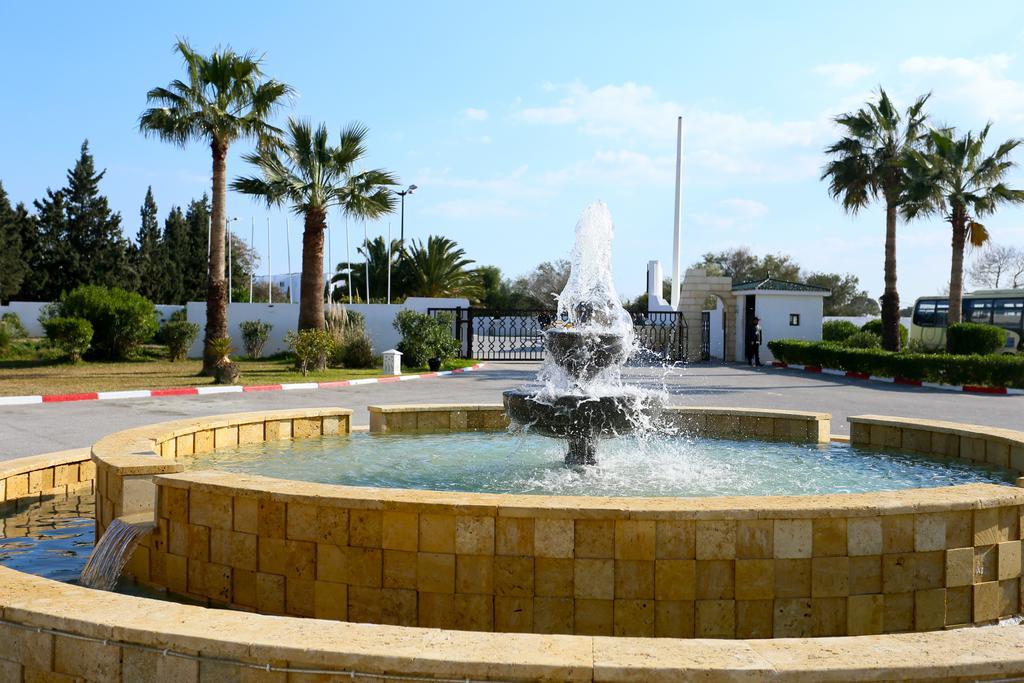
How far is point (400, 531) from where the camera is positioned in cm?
427

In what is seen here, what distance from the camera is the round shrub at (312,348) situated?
2356cm

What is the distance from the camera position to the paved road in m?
12.0

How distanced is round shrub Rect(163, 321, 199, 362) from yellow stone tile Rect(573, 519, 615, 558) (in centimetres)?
2791

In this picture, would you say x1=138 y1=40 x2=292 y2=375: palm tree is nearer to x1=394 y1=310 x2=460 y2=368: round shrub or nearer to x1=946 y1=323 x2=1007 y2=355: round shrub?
x1=394 y1=310 x2=460 y2=368: round shrub

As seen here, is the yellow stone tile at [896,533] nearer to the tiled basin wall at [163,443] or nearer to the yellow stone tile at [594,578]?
the yellow stone tile at [594,578]

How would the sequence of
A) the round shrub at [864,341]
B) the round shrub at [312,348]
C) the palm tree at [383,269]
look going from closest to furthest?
the round shrub at [312,348] < the round shrub at [864,341] < the palm tree at [383,269]

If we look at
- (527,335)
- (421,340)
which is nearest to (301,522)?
(421,340)

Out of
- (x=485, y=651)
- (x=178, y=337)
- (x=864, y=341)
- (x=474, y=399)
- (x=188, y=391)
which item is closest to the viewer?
(x=485, y=651)

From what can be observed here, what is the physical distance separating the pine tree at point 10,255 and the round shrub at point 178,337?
26.0 meters

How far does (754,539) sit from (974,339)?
24.2 metres

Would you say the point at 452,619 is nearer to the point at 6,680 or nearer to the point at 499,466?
the point at 6,680

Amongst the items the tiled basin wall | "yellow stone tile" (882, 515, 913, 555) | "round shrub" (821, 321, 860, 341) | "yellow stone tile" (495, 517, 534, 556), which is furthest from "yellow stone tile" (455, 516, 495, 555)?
"round shrub" (821, 321, 860, 341)

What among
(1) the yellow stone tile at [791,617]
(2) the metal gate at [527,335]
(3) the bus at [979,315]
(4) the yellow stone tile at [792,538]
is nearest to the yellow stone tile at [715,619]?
(1) the yellow stone tile at [791,617]

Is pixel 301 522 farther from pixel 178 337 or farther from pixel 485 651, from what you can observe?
pixel 178 337
